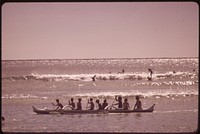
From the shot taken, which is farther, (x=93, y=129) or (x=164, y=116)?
(x=164, y=116)

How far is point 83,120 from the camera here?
32.6ft

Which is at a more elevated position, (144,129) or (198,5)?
(198,5)

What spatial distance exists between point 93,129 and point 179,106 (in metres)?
5.12

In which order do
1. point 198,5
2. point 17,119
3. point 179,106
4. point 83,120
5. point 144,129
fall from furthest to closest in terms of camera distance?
point 179,106
point 17,119
point 83,120
point 144,129
point 198,5

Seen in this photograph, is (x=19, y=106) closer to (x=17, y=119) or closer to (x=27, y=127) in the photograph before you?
(x=17, y=119)

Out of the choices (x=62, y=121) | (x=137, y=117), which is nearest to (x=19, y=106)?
(x=62, y=121)

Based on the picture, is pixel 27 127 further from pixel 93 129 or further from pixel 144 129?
pixel 144 129

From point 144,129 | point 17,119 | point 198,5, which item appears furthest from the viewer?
point 17,119

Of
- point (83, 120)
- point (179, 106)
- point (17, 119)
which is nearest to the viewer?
point (83, 120)

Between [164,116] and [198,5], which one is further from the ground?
[198,5]

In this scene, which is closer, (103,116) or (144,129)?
(144,129)

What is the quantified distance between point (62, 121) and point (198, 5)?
6561 mm

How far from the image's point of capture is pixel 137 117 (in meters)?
10.4

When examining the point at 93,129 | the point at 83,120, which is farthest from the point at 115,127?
the point at 83,120
